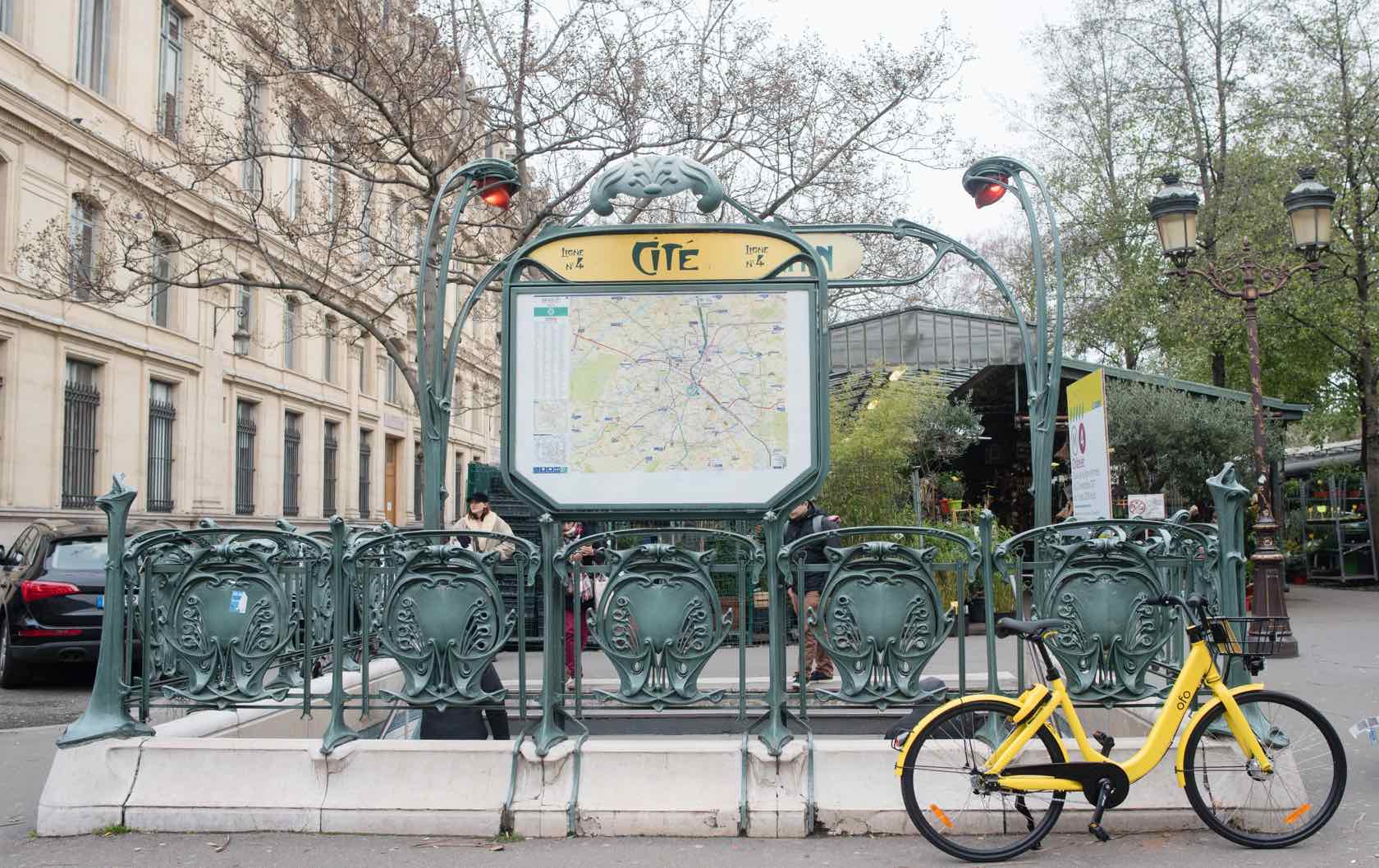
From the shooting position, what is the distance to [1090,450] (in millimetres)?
10320

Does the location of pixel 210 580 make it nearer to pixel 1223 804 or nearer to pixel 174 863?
pixel 174 863

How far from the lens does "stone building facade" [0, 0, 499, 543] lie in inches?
797

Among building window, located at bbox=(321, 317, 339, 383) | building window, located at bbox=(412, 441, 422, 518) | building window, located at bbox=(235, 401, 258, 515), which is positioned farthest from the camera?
building window, located at bbox=(412, 441, 422, 518)

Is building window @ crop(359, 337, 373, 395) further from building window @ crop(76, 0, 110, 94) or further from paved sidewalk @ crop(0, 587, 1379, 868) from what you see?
paved sidewalk @ crop(0, 587, 1379, 868)

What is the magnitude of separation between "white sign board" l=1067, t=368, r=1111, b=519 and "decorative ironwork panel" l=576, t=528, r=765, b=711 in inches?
195

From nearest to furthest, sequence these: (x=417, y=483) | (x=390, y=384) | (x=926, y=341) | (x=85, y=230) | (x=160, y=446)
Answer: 1. (x=85, y=230)
2. (x=160, y=446)
3. (x=926, y=341)
4. (x=390, y=384)
5. (x=417, y=483)

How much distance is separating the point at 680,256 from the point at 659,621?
232 cm

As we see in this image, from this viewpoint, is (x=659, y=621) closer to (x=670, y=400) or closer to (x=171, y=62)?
(x=670, y=400)

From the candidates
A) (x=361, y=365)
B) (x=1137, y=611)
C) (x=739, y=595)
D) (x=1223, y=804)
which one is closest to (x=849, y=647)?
(x=739, y=595)

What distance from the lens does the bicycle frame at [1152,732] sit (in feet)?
16.9

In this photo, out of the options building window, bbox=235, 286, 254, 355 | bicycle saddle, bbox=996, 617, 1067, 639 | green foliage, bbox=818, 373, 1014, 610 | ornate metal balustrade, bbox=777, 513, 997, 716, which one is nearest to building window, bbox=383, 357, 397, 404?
building window, bbox=235, 286, 254, 355

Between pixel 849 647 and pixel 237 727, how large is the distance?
3673 mm

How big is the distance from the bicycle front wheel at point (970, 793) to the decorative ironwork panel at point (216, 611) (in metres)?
3.38

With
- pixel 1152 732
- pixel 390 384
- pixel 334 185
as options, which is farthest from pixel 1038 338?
pixel 390 384
